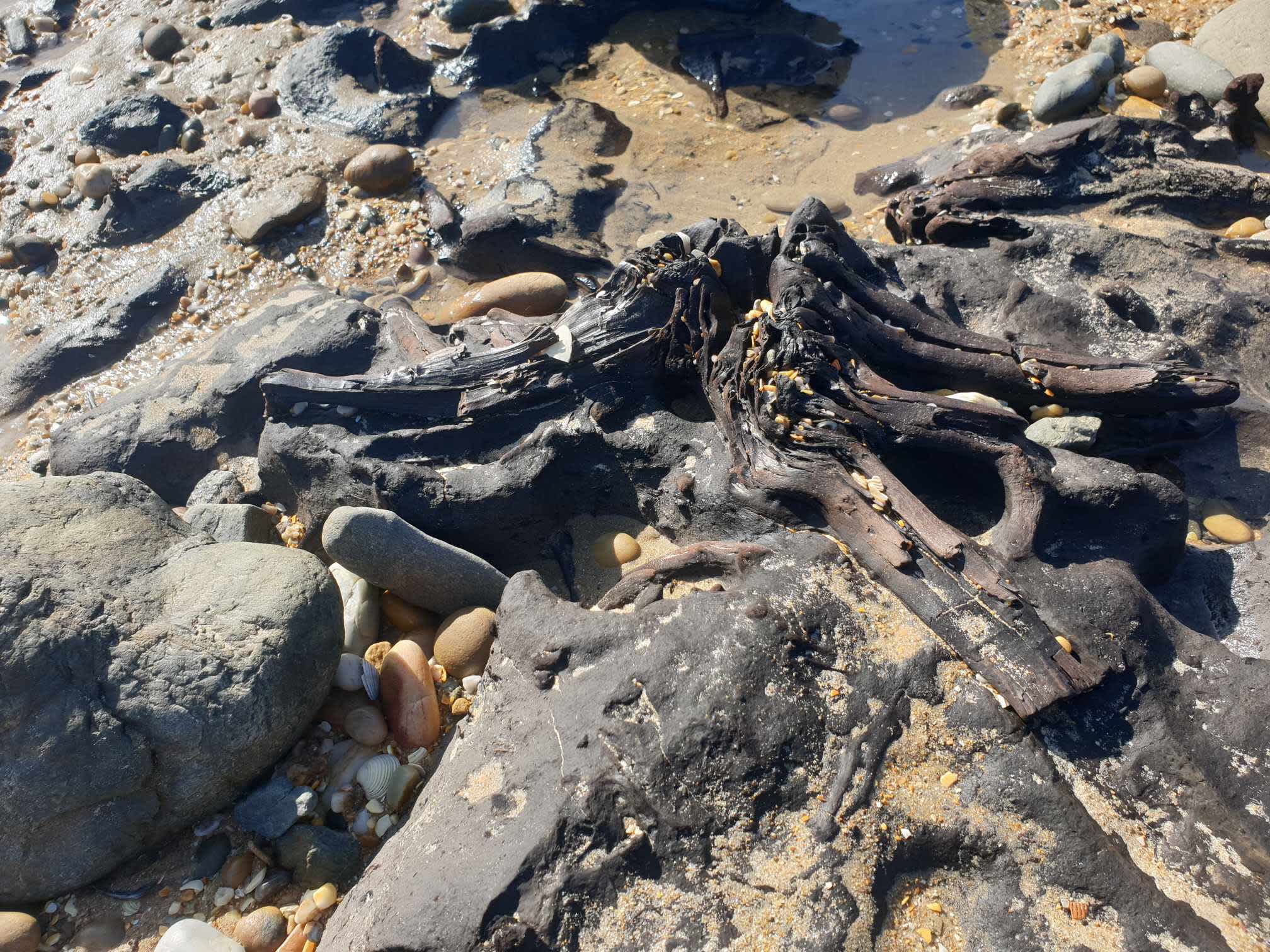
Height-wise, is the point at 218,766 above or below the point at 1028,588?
below

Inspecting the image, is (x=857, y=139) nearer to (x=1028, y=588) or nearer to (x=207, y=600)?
(x=1028, y=588)

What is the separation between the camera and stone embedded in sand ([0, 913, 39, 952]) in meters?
2.77

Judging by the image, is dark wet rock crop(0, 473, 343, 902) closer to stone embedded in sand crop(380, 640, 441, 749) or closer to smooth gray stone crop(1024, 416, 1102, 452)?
stone embedded in sand crop(380, 640, 441, 749)

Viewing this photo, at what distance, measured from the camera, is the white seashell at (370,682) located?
3.39 metres

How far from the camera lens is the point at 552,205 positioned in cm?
595

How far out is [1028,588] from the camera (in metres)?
2.84

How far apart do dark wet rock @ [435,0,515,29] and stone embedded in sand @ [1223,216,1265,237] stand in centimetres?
649

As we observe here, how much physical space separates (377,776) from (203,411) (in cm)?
259

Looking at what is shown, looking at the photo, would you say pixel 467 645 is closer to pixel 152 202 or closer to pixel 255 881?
pixel 255 881

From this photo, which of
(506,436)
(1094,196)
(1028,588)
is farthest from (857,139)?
(1028,588)

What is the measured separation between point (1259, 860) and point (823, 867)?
126 cm

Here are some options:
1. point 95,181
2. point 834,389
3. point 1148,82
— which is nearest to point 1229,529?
point 834,389

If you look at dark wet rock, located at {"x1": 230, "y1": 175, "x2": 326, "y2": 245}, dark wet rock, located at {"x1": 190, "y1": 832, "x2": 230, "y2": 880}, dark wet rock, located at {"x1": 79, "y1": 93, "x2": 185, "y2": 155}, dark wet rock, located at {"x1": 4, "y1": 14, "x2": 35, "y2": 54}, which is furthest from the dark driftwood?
dark wet rock, located at {"x1": 4, "y1": 14, "x2": 35, "y2": 54}

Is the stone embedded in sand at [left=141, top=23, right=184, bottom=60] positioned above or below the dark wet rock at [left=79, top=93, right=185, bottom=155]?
above
